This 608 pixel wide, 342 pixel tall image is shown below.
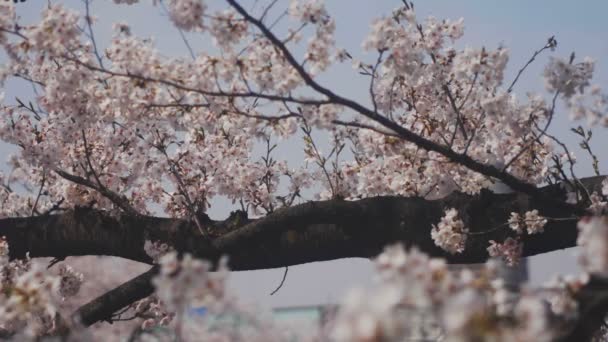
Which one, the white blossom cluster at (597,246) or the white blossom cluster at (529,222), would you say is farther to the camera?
the white blossom cluster at (529,222)

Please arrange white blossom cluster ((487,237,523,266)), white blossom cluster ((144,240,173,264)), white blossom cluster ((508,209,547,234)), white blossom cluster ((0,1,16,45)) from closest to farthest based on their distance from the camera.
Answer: white blossom cluster ((0,1,16,45)) → white blossom cluster ((508,209,547,234)) → white blossom cluster ((487,237,523,266)) → white blossom cluster ((144,240,173,264))

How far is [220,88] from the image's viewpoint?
529 cm

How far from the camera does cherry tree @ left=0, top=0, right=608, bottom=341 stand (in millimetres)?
5195

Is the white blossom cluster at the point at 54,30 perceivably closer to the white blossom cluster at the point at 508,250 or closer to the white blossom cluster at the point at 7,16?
the white blossom cluster at the point at 7,16

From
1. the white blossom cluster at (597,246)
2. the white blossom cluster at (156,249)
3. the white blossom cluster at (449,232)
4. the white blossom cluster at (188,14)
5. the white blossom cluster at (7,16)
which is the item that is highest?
the white blossom cluster at (7,16)

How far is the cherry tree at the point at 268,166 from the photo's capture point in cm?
520

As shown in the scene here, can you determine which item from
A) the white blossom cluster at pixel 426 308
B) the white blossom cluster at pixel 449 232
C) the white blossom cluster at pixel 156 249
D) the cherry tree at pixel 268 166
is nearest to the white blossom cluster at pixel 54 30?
the cherry tree at pixel 268 166

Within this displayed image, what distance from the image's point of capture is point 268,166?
347 inches

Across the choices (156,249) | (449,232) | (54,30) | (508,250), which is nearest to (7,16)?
(54,30)

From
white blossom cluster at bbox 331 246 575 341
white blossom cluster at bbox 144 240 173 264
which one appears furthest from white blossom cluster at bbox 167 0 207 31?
white blossom cluster at bbox 331 246 575 341

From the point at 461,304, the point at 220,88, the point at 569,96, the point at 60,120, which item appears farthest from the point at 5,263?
the point at 461,304

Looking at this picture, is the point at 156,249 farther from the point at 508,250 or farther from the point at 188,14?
the point at 508,250

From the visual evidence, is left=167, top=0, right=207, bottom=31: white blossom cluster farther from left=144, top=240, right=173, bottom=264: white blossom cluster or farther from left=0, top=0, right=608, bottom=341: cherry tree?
left=144, top=240, right=173, bottom=264: white blossom cluster

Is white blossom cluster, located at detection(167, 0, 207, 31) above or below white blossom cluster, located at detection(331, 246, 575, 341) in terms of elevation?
above
